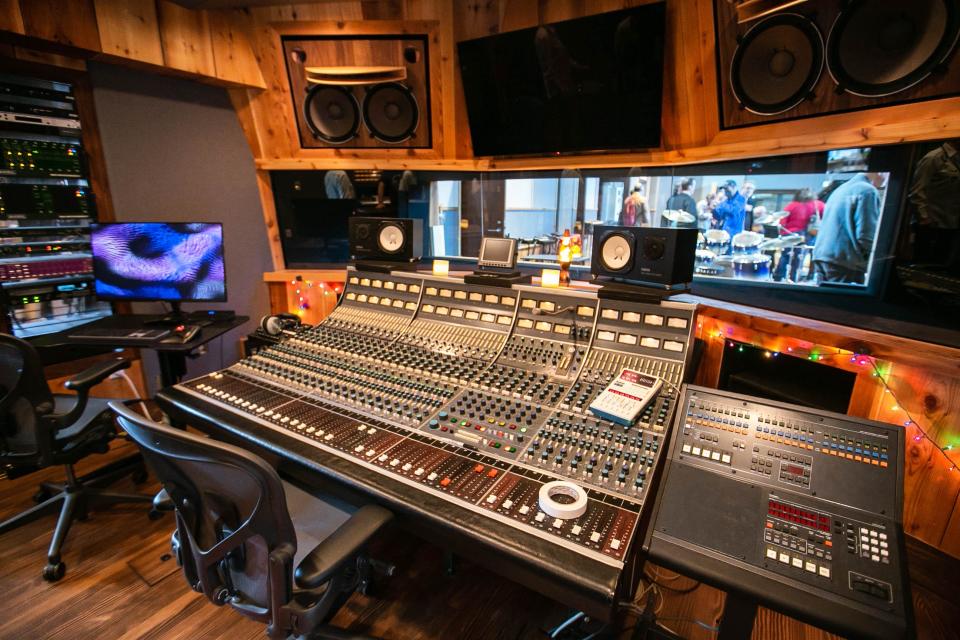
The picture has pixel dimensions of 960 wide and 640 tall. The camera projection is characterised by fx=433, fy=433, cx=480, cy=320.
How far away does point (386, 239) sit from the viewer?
2.46 meters

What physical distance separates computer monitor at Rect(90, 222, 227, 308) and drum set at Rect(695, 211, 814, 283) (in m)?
2.66

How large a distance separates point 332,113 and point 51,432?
7.56 feet

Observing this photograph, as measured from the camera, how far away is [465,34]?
262 cm

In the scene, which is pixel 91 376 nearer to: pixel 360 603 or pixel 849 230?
pixel 360 603

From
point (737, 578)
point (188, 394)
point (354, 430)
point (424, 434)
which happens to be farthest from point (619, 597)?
point (188, 394)

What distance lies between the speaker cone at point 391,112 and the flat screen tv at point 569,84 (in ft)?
1.30

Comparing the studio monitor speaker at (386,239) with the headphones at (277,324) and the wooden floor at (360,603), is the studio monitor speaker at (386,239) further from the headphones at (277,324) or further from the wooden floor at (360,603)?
the wooden floor at (360,603)

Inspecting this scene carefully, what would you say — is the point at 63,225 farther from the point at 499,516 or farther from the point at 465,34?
the point at 499,516

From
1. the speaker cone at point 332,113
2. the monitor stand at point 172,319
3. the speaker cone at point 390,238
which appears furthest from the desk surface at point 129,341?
the speaker cone at point 332,113

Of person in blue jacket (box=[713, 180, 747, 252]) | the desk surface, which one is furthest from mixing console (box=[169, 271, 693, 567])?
person in blue jacket (box=[713, 180, 747, 252])

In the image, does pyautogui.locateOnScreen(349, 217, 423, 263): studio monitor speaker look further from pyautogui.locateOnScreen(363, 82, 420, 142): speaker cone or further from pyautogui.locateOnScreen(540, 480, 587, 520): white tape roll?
pyautogui.locateOnScreen(540, 480, 587, 520): white tape roll

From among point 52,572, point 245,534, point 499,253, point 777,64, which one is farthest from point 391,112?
point 52,572

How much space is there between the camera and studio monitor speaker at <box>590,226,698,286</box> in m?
1.68

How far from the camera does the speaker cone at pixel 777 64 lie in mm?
1700
